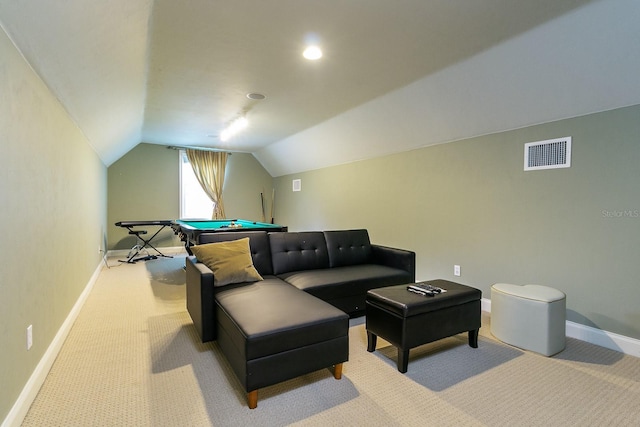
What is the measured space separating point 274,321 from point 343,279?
125cm

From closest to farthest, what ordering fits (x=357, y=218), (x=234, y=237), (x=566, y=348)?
(x=566, y=348)
(x=234, y=237)
(x=357, y=218)

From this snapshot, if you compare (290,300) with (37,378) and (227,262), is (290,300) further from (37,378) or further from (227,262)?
(37,378)

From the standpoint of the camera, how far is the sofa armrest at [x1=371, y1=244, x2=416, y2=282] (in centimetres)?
333

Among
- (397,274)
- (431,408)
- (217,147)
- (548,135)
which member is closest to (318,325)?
(431,408)

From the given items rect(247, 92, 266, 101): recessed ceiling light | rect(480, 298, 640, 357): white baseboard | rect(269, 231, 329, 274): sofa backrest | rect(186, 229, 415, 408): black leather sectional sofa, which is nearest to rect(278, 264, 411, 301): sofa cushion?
rect(186, 229, 415, 408): black leather sectional sofa

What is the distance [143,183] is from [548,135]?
7.24m

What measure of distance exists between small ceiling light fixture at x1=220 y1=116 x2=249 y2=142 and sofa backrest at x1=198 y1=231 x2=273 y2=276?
237 centimetres

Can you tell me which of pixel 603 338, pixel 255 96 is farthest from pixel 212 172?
pixel 603 338

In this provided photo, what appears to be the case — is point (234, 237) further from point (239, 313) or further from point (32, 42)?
point (32, 42)

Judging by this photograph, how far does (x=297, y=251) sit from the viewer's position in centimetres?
337

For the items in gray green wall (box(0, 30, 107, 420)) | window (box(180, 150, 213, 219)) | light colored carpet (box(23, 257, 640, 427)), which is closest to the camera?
gray green wall (box(0, 30, 107, 420))

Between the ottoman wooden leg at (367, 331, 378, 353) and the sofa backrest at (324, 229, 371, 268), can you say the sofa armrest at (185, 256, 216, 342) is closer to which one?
the ottoman wooden leg at (367, 331, 378, 353)

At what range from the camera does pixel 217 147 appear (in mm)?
7379

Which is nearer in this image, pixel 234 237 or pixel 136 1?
pixel 136 1
